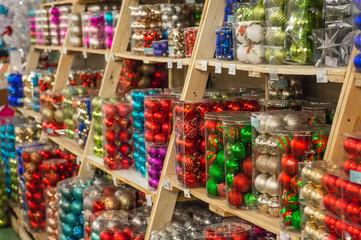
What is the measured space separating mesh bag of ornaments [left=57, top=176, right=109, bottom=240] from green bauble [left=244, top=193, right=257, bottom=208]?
5.51ft

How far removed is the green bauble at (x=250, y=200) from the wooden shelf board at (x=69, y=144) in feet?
6.87

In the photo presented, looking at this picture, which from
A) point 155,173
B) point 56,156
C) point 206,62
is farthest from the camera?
point 56,156

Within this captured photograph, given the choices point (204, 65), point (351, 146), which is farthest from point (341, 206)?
point (204, 65)

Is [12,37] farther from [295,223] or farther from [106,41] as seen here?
[295,223]

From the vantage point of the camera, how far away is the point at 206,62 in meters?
2.68

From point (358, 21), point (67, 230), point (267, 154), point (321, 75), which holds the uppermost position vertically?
point (358, 21)

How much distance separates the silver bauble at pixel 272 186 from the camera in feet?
6.95

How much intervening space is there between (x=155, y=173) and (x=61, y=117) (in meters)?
1.96

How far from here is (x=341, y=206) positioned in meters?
1.67

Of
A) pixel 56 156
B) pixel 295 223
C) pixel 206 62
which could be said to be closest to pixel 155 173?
pixel 206 62

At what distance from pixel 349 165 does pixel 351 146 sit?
2.2 inches

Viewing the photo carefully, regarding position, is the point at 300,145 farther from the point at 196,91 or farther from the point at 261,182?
the point at 196,91

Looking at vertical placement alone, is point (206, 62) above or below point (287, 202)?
above

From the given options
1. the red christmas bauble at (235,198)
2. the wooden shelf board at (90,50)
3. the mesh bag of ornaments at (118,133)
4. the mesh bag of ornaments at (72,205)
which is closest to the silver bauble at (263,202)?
the red christmas bauble at (235,198)
